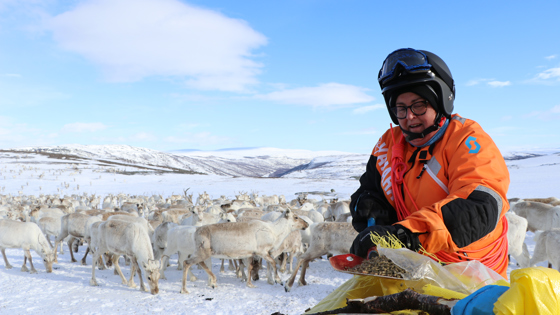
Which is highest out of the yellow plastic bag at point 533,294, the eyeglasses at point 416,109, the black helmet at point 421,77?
the black helmet at point 421,77

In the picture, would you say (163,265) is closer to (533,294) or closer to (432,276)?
(432,276)

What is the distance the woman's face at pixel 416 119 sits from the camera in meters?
1.99

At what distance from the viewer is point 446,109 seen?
1.99m

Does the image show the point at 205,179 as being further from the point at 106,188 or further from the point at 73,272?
the point at 73,272

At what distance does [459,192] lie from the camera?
159cm

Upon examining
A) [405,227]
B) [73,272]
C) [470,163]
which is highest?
[470,163]

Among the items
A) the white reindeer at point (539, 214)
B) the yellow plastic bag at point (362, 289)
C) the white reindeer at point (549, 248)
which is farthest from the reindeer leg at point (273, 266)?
the white reindeer at point (539, 214)

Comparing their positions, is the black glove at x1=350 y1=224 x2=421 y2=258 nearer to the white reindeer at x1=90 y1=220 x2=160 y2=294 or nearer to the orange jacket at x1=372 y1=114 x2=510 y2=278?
the orange jacket at x1=372 y1=114 x2=510 y2=278

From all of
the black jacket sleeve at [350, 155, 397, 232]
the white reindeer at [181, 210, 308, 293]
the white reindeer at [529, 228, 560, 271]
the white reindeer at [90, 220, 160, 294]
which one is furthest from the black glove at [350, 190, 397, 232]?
the white reindeer at [529, 228, 560, 271]

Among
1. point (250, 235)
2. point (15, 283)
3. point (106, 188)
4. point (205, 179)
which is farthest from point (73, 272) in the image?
point (205, 179)

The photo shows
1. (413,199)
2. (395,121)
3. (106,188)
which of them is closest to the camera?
(413,199)

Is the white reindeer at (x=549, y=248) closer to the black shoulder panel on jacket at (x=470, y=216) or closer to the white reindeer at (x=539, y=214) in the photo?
the white reindeer at (x=539, y=214)

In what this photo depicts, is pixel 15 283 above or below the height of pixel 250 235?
below

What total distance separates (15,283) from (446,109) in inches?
424
